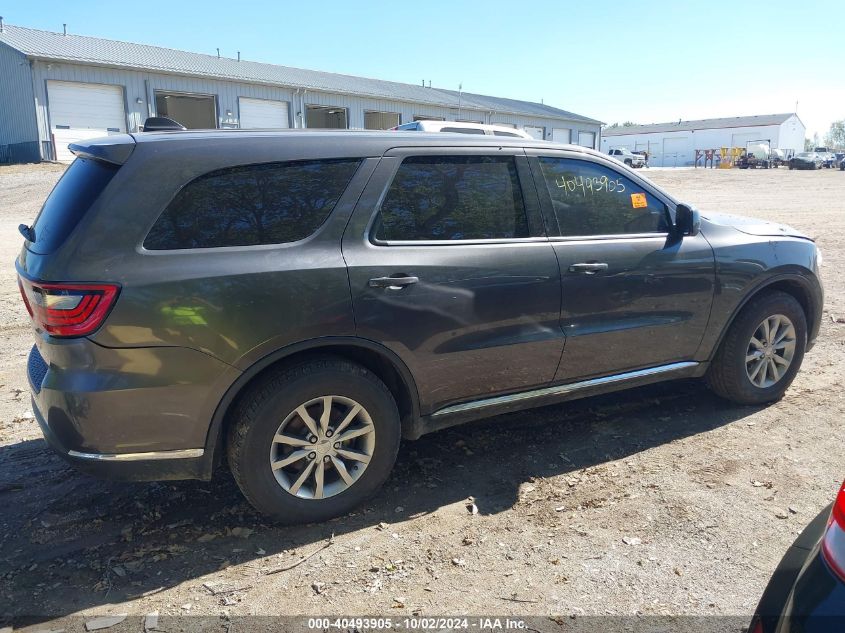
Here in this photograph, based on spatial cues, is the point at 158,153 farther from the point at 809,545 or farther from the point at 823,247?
the point at 823,247

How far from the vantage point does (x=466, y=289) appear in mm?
3402

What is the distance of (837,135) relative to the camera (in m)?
138

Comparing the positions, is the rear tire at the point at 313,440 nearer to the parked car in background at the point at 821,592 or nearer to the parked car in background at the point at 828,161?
the parked car in background at the point at 821,592

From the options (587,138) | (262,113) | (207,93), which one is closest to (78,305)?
(207,93)

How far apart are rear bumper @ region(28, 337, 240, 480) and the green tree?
162716 millimetres

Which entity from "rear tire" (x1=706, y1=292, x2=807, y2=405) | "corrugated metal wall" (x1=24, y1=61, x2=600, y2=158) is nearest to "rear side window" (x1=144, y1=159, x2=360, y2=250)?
"rear tire" (x1=706, y1=292, x2=807, y2=405)

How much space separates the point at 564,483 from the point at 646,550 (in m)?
0.69

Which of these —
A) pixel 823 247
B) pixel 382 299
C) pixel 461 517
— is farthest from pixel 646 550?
pixel 823 247

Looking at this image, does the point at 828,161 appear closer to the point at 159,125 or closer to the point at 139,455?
the point at 159,125

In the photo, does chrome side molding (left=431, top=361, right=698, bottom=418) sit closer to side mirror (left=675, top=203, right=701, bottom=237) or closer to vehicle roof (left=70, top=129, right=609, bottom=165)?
side mirror (left=675, top=203, right=701, bottom=237)

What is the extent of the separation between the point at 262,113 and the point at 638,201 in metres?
30.0

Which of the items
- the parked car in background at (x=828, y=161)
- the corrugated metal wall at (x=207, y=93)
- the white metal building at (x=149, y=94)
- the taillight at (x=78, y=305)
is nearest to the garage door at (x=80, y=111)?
the white metal building at (x=149, y=94)

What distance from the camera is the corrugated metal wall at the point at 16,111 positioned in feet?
82.2

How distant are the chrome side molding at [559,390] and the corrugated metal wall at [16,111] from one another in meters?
27.5
